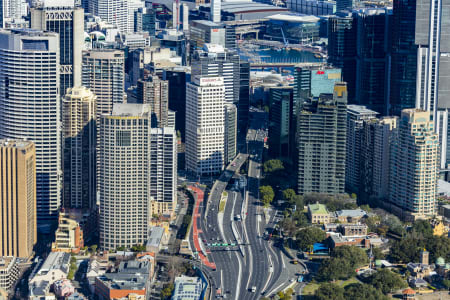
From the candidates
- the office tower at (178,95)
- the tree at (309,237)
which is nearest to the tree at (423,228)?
the tree at (309,237)

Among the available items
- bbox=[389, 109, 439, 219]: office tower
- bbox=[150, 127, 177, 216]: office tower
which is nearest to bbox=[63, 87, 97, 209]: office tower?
bbox=[150, 127, 177, 216]: office tower

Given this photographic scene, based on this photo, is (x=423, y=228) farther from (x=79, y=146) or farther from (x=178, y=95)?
(x=178, y=95)

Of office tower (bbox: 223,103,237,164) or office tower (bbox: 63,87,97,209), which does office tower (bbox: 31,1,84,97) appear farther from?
office tower (bbox: 63,87,97,209)

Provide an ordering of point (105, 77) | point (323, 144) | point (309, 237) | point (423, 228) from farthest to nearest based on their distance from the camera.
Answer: point (105, 77), point (323, 144), point (423, 228), point (309, 237)

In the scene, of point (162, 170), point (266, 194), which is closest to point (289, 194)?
point (266, 194)

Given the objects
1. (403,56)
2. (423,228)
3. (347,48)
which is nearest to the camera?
(423,228)

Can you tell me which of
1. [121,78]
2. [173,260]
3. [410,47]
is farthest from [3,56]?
[410,47]

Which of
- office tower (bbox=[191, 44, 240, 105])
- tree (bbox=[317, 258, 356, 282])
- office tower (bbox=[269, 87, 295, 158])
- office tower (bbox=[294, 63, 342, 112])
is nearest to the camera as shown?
tree (bbox=[317, 258, 356, 282])

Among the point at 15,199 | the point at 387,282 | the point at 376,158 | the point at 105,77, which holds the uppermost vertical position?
the point at 105,77
